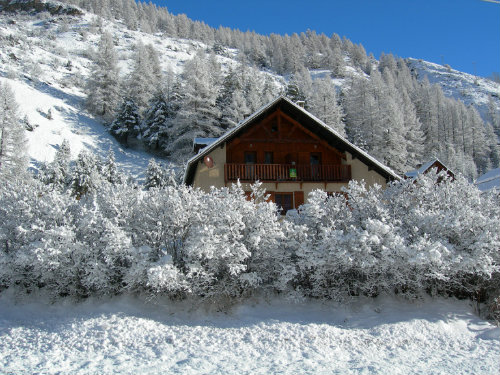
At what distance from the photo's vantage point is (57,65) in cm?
5788

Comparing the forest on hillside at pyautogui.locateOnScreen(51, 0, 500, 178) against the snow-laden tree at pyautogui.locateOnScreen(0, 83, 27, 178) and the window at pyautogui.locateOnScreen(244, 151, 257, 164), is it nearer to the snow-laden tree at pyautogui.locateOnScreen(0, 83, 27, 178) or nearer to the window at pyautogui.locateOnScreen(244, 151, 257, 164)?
the snow-laden tree at pyautogui.locateOnScreen(0, 83, 27, 178)

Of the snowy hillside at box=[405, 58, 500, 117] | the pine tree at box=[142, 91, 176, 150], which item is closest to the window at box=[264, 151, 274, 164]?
the pine tree at box=[142, 91, 176, 150]

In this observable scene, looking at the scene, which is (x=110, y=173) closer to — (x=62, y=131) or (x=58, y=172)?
(x=58, y=172)

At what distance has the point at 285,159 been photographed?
20.2m

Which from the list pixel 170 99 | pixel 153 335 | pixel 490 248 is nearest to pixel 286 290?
pixel 153 335

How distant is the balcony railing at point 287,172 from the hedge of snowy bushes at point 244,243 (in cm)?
719

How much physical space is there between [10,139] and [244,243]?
27604 mm

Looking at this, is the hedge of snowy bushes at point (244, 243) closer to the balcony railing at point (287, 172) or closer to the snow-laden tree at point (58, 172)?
the balcony railing at point (287, 172)

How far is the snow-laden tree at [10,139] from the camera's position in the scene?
27.6 m

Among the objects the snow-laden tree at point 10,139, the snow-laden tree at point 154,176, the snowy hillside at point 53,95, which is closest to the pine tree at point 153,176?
the snow-laden tree at point 154,176

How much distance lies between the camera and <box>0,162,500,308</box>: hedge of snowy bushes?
9492 millimetres

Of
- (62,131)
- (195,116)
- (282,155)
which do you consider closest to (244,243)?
(282,155)

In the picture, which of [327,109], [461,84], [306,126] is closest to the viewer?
[306,126]

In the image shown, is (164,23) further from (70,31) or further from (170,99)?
(170,99)
